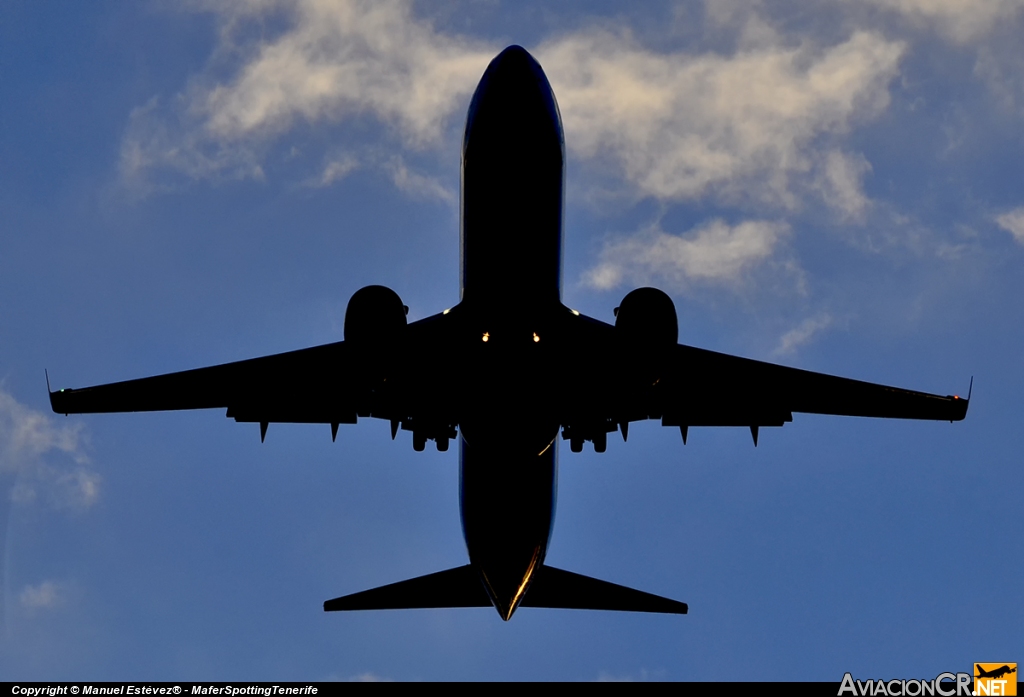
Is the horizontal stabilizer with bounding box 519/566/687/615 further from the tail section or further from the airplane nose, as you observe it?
the airplane nose

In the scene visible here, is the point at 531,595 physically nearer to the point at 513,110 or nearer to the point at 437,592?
the point at 437,592

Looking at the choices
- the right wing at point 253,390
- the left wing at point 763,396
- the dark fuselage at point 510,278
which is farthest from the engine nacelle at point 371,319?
the left wing at point 763,396

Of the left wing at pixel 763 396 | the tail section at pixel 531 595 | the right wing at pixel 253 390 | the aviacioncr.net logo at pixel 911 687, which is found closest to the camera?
the aviacioncr.net logo at pixel 911 687

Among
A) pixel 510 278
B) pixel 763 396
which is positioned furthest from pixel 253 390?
pixel 763 396

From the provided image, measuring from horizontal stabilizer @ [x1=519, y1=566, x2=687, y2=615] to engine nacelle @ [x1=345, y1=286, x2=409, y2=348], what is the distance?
10101 mm

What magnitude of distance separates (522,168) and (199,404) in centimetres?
1048

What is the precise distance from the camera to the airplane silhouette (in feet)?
79.0

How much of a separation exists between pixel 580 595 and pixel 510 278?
11.3 metres

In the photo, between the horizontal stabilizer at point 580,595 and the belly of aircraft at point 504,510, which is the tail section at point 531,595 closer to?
the horizontal stabilizer at point 580,595

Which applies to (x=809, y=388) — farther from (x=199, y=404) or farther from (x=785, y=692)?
(x=199, y=404)

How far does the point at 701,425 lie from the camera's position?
1152 inches

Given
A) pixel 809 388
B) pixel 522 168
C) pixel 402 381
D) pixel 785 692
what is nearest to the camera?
pixel 785 692

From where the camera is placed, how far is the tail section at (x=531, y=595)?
1171 inches

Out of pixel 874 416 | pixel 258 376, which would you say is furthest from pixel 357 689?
pixel 874 416
